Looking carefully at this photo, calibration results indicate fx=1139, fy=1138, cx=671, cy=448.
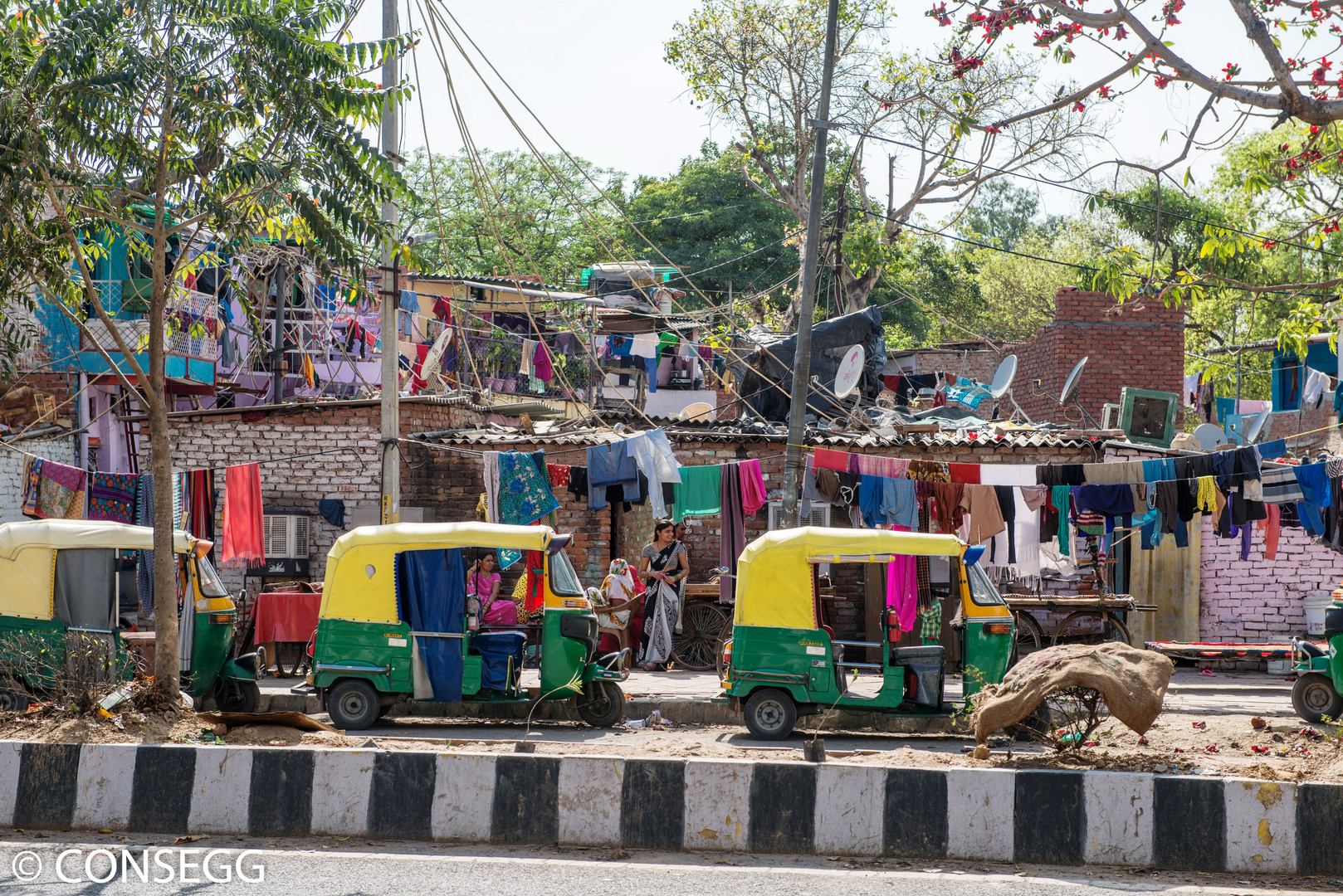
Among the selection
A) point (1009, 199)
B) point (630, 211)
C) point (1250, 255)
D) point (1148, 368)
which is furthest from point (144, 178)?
point (1009, 199)

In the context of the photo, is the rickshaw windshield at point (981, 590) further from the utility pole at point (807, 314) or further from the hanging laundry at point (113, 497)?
the hanging laundry at point (113, 497)

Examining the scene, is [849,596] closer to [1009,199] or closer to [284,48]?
[284,48]

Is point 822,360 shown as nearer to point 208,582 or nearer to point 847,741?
point 847,741

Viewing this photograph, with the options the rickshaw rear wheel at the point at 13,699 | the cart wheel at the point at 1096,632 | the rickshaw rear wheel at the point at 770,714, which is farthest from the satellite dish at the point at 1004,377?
the rickshaw rear wheel at the point at 13,699

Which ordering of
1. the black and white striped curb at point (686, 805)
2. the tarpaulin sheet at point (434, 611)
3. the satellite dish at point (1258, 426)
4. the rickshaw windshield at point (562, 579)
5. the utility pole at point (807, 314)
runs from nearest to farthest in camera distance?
the black and white striped curb at point (686, 805)
the tarpaulin sheet at point (434, 611)
the rickshaw windshield at point (562, 579)
the utility pole at point (807, 314)
the satellite dish at point (1258, 426)

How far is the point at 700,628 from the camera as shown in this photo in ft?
48.9

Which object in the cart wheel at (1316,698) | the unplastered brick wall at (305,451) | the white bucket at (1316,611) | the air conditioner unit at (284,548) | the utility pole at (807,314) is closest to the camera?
the cart wheel at (1316,698)

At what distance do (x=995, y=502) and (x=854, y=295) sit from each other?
50.7 feet

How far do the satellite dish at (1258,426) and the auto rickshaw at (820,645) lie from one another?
1373cm

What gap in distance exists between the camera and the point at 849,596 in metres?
15.9

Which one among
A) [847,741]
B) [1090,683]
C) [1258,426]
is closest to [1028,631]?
[847,741]

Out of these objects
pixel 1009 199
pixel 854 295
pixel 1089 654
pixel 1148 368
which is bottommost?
pixel 1089 654

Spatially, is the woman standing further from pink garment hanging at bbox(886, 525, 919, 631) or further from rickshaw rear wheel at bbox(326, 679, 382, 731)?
rickshaw rear wheel at bbox(326, 679, 382, 731)

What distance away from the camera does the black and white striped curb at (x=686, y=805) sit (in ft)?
18.5
